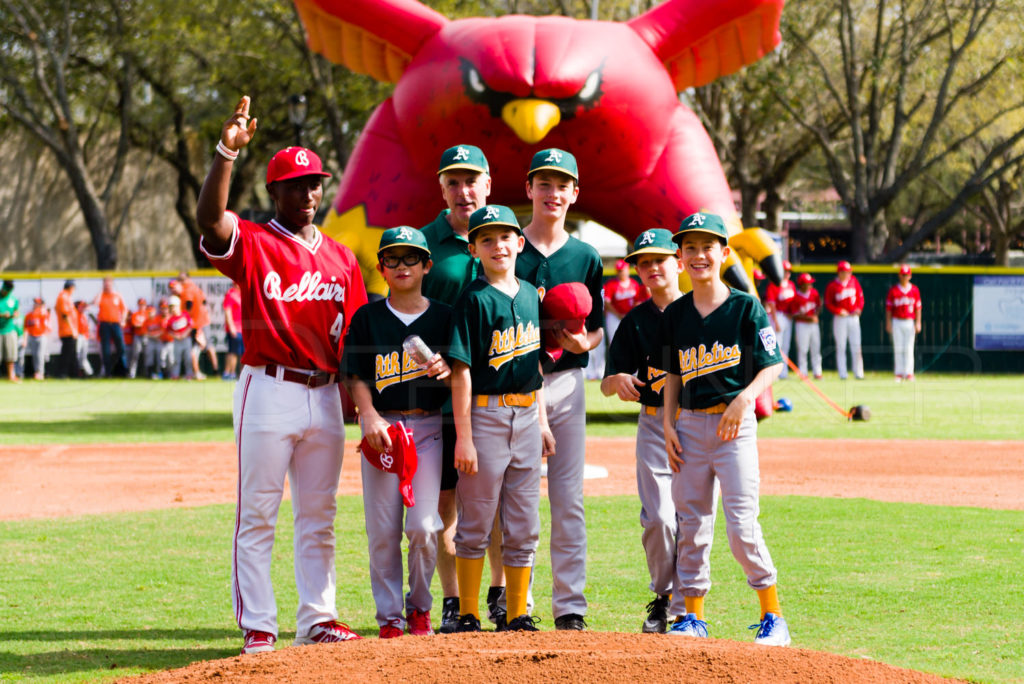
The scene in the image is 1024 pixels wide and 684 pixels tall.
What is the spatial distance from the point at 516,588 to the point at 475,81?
540 cm

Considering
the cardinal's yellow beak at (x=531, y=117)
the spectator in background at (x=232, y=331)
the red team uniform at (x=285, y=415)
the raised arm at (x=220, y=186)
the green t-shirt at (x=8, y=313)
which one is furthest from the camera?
the green t-shirt at (x=8, y=313)

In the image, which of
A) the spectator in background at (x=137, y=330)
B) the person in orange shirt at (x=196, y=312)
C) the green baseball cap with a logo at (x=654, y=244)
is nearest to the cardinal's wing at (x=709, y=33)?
the green baseball cap with a logo at (x=654, y=244)

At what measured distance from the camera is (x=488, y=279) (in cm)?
446

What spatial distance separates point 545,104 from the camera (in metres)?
8.71

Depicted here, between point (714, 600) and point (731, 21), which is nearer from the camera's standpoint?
point (714, 600)

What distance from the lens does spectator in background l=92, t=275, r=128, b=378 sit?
2053 cm

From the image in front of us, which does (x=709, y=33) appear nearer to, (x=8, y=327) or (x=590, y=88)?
(x=590, y=88)

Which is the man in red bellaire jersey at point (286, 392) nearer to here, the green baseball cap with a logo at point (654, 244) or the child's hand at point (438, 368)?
the child's hand at point (438, 368)

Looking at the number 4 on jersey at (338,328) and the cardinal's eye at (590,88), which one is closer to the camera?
the number 4 on jersey at (338,328)

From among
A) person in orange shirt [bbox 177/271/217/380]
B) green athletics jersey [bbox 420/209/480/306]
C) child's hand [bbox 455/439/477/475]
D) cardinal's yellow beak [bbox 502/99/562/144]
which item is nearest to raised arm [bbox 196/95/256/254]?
green athletics jersey [bbox 420/209/480/306]

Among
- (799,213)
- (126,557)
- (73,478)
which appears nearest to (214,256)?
(126,557)

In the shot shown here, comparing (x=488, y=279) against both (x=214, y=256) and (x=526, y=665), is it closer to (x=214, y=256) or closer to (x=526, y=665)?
(x=214, y=256)

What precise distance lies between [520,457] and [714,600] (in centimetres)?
138

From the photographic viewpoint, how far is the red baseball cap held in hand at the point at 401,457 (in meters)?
4.26
